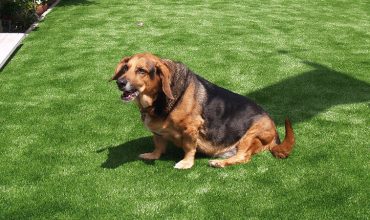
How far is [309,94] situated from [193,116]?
169 inches

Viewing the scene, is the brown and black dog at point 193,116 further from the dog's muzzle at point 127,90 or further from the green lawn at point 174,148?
the green lawn at point 174,148

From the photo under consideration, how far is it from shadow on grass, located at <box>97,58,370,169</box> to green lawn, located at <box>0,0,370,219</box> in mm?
37

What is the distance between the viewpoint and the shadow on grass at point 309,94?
859 centimetres

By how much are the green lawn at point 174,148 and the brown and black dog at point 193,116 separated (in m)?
0.26

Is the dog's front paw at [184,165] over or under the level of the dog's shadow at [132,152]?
over

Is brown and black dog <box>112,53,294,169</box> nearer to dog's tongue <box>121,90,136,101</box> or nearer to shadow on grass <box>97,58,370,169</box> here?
dog's tongue <box>121,90,136,101</box>

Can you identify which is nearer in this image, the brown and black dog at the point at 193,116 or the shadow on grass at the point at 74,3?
the brown and black dog at the point at 193,116

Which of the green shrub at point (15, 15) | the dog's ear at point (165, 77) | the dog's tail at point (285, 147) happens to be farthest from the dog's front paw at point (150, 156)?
the green shrub at point (15, 15)

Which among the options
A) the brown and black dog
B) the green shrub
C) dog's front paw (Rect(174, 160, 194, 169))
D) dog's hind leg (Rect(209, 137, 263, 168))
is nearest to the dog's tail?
the brown and black dog

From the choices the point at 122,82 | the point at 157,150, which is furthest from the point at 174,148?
the point at 122,82

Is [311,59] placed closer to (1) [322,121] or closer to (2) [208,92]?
(1) [322,121]

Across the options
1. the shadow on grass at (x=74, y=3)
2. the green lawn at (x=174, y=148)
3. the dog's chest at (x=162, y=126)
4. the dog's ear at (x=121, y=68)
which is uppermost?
the dog's ear at (x=121, y=68)

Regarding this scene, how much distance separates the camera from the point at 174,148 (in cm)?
707

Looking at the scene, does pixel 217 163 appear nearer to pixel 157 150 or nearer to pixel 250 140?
pixel 250 140
